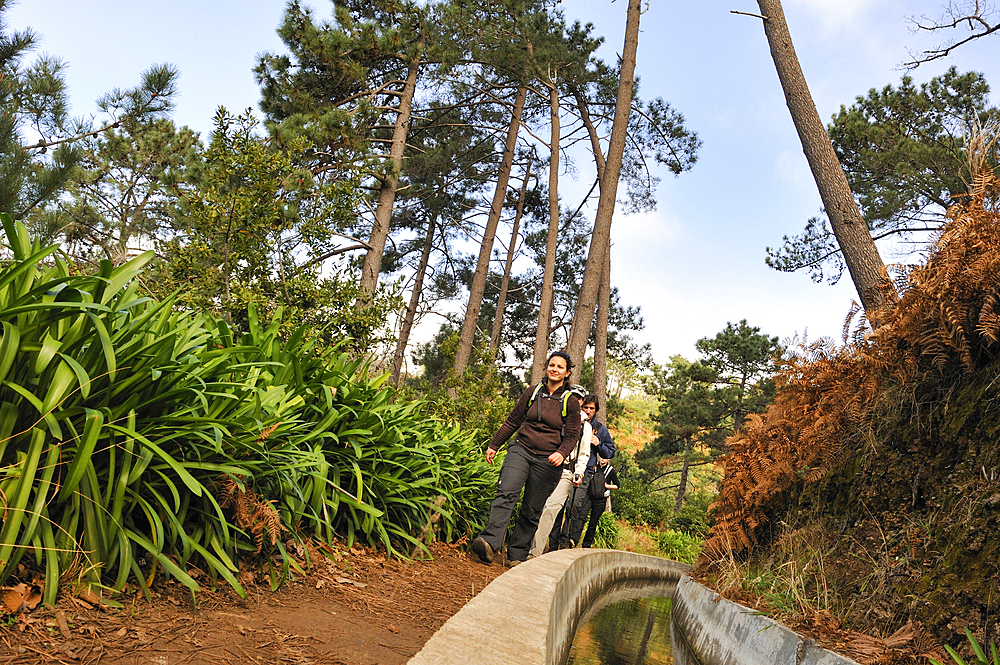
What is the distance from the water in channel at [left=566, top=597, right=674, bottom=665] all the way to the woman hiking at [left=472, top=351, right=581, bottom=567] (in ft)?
3.11

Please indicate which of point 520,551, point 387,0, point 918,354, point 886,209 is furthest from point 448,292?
point 918,354

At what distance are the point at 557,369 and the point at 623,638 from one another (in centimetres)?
219

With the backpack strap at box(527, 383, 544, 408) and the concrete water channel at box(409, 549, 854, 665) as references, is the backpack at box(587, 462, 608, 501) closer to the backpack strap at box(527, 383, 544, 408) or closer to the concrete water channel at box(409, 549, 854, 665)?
the concrete water channel at box(409, 549, 854, 665)

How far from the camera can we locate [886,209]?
44.0 feet

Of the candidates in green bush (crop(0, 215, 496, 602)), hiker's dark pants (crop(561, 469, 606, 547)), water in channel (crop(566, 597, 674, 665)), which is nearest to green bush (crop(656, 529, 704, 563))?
hiker's dark pants (crop(561, 469, 606, 547))

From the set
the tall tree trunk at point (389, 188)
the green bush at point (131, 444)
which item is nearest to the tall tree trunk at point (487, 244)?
the tall tree trunk at point (389, 188)

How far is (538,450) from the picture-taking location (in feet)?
18.7

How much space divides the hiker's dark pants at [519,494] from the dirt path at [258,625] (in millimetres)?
1622

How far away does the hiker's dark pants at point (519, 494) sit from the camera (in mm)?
5461

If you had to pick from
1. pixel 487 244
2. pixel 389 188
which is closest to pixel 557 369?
pixel 389 188

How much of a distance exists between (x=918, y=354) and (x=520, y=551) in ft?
11.6

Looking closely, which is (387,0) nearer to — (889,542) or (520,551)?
(520,551)

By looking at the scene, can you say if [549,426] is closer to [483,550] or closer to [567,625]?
[483,550]

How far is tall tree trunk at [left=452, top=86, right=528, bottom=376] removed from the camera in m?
19.7
